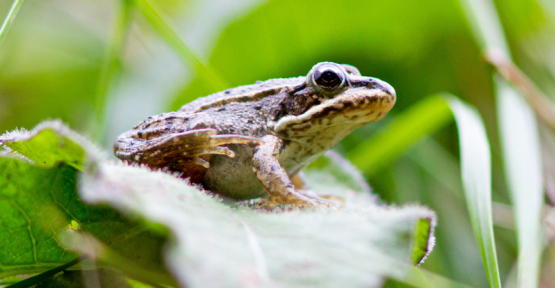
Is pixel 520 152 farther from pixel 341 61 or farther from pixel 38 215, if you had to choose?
pixel 38 215

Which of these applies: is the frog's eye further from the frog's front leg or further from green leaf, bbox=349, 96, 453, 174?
green leaf, bbox=349, 96, 453, 174

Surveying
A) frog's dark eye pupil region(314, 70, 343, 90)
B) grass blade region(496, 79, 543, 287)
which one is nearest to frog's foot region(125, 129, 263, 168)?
→ frog's dark eye pupil region(314, 70, 343, 90)

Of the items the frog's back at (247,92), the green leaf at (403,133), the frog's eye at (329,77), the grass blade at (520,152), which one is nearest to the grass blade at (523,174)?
the grass blade at (520,152)

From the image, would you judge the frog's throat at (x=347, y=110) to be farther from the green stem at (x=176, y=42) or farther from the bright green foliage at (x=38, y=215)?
the bright green foliage at (x=38, y=215)

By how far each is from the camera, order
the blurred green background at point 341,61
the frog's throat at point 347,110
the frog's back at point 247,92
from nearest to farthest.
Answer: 1. the frog's throat at point 347,110
2. the frog's back at point 247,92
3. the blurred green background at point 341,61

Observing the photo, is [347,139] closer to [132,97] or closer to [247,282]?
[132,97]

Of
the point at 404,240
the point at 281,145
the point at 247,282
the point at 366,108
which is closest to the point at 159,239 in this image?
the point at 247,282
